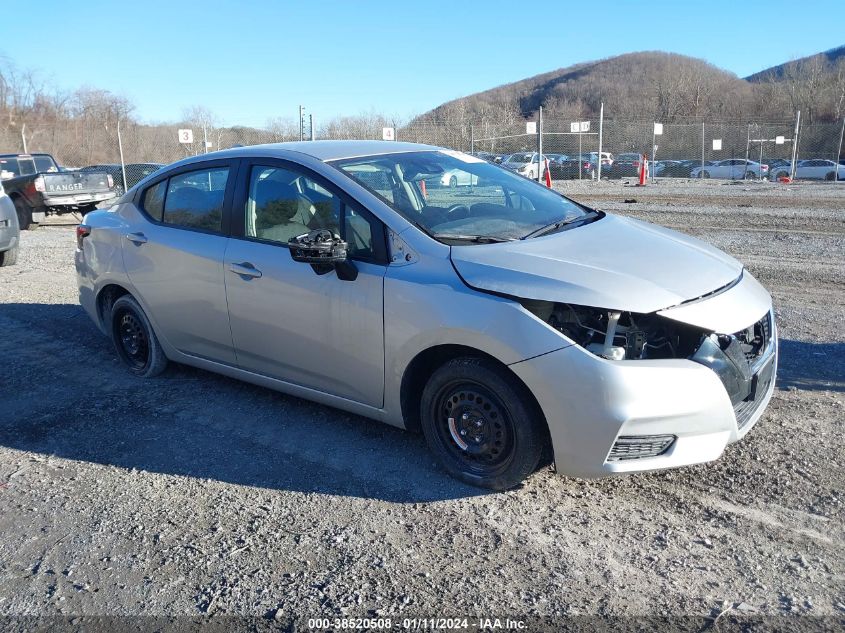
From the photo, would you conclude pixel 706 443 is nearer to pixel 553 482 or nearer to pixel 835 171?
pixel 553 482

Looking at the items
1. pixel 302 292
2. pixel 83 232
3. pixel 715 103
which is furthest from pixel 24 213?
pixel 715 103

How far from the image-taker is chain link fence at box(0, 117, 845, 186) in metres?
30.4

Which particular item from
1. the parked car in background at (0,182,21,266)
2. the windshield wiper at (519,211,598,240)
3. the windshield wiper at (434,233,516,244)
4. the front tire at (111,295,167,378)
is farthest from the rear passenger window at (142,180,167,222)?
the parked car in background at (0,182,21,266)

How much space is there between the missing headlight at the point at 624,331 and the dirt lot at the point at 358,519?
0.77 metres

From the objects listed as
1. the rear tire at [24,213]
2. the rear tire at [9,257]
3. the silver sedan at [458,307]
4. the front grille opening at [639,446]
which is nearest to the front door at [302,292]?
the silver sedan at [458,307]

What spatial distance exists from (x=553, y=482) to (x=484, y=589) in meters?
1.01

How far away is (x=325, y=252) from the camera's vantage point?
3.95 metres

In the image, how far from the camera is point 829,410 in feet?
15.0

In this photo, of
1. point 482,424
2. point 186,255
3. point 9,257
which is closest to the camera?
point 482,424

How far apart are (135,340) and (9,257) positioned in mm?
6705

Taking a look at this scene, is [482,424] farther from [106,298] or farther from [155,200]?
[106,298]

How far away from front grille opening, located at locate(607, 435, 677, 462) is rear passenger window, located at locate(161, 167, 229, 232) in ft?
9.66

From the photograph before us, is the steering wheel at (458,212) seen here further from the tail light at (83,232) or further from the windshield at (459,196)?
the tail light at (83,232)

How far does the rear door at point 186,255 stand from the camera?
16.0ft
